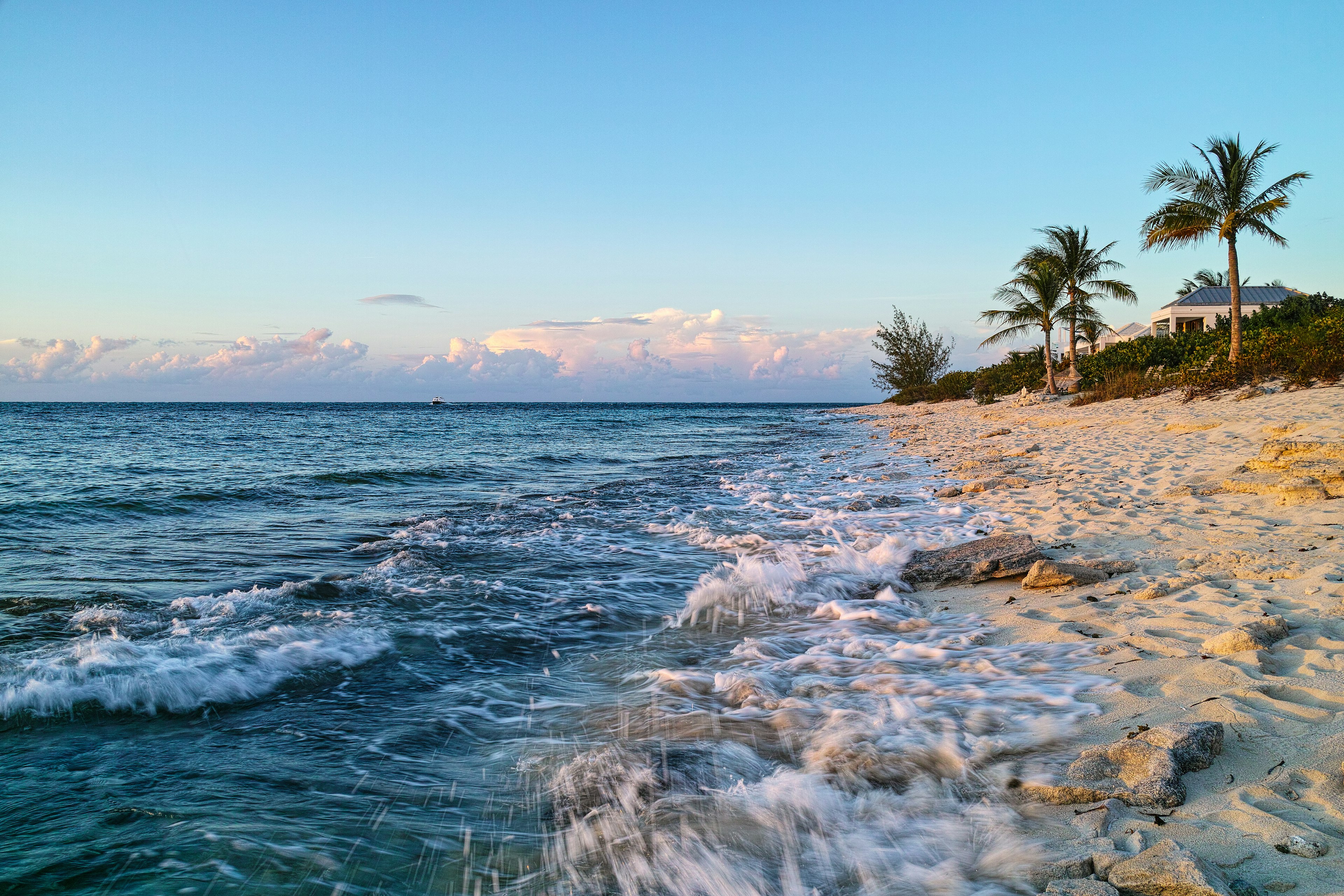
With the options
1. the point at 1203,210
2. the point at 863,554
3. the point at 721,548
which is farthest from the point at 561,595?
the point at 1203,210

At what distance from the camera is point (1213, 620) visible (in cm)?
394

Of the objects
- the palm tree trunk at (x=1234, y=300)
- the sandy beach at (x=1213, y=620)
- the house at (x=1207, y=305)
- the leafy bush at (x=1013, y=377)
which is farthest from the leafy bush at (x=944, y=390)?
the sandy beach at (x=1213, y=620)

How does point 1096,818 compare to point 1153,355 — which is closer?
point 1096,818

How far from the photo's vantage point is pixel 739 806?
2.76 meters

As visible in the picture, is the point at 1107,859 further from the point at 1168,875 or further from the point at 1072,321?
the point at 1072,321

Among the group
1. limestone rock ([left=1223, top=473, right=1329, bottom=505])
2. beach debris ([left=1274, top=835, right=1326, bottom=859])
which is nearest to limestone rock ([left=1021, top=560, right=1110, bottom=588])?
limestone rock ([left=1223, top=473, right=1329, bottom=505])

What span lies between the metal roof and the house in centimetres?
2

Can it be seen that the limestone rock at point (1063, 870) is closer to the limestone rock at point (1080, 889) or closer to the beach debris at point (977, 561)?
the limestone rock at point (1080, 889)

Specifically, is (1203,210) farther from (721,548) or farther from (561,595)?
(561,595)

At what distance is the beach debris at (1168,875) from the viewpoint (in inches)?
73.1

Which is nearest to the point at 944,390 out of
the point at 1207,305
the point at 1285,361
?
the point at 1207,305

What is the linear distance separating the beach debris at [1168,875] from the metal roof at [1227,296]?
158ft

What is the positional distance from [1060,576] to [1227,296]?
153 ft

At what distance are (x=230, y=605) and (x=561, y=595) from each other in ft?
9.16
